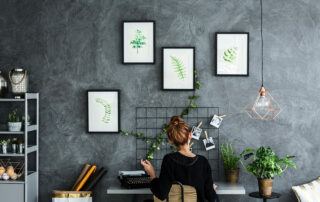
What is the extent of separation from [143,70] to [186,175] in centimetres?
133

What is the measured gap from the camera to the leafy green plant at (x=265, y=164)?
11.5 ft

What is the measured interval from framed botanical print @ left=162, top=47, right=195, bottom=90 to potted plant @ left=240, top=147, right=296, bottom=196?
899 millimetres

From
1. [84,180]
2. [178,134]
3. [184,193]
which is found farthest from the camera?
[84,180]

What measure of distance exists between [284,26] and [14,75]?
8.75 feet

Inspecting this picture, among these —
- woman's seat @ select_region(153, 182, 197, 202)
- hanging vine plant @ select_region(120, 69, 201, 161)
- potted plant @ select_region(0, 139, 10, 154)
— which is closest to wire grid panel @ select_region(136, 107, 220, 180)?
hanging vine plant @ select_region(120, 69, 201, 161)

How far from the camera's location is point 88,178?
3803mm

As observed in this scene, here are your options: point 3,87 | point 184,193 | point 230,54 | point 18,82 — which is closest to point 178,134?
point 184,193

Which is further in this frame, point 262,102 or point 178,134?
point 262,102

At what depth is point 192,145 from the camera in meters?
3.91

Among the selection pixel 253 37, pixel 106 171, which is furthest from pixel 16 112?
pixel 253 37

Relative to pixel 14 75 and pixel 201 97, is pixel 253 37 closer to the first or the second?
pixel 201 97

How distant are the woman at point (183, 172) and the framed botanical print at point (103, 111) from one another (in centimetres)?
98

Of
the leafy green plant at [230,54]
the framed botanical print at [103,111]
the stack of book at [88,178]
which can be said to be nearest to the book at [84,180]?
the stack of book at [88,178]

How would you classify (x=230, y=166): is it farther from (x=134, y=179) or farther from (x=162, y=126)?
(x=134, y=179)
